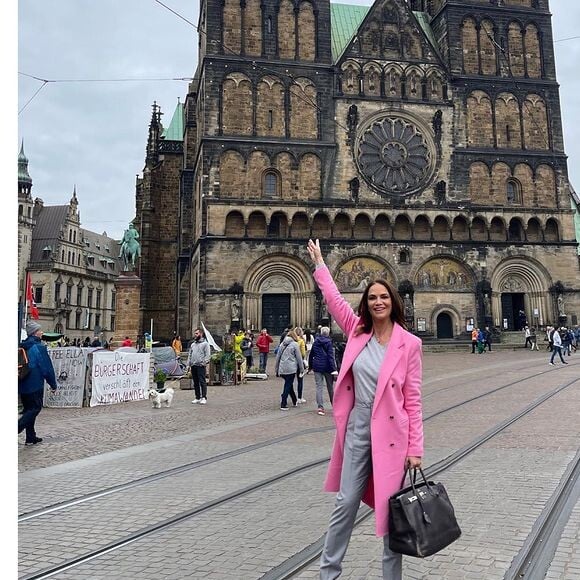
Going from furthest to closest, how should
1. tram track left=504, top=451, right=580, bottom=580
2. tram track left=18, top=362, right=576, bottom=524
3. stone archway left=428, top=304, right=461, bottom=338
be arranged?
stone archway left=428, top=304, right=461, bottom=338
tram track left=18, top=362, right=576, bottom=524
tram track left=504, top=451, right=580, bottom=580

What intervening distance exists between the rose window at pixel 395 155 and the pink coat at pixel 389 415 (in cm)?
3147

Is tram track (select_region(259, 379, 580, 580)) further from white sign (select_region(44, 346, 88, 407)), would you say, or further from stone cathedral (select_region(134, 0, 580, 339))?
stone cathedral (select_region(134, 0, 580, 339))

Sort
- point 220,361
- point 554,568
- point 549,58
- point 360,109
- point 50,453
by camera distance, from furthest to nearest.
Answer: point 549,58
point 360,109
point 220,361
point 50,453
point 554,568

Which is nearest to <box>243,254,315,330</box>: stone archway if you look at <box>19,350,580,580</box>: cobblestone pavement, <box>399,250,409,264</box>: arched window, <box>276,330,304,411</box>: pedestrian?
<box>399,250,409,264</box>: arched window

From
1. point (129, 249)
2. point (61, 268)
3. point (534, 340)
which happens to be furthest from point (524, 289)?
point (61, 268)

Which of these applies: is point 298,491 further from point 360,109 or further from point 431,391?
point 360,109

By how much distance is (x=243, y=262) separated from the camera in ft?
102

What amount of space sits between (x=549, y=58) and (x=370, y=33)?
1177 cm

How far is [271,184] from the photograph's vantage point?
3262 cm

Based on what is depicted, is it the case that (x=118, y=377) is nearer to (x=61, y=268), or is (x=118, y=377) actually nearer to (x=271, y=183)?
(x=271, y=183)

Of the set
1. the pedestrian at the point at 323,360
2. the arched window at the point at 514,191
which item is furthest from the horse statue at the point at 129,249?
the arched window at the point at 514,191

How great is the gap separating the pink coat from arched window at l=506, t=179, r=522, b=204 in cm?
3478

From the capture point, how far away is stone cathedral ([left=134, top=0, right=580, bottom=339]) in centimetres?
3170

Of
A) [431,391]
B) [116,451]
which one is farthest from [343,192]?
[116,451]
